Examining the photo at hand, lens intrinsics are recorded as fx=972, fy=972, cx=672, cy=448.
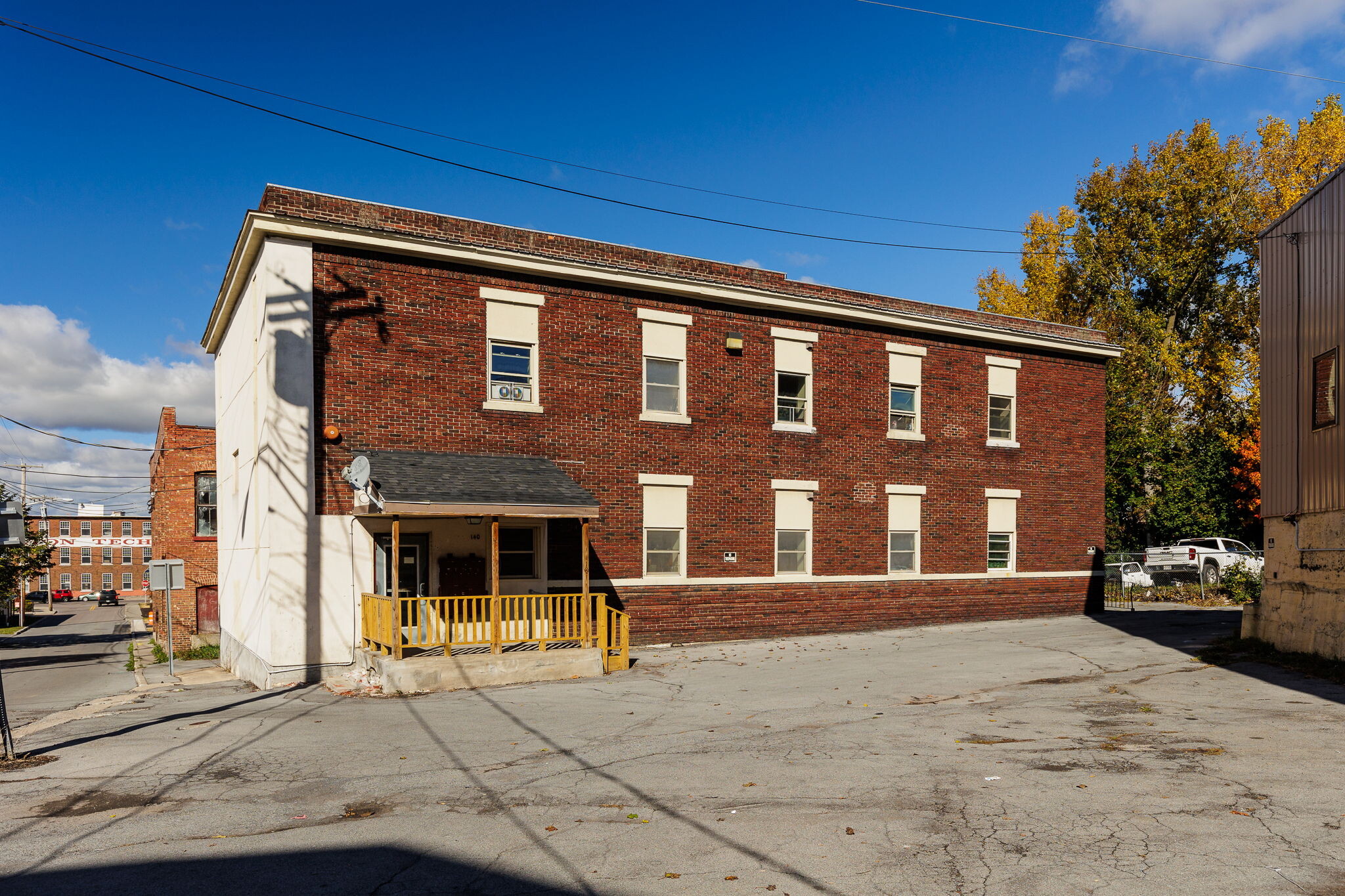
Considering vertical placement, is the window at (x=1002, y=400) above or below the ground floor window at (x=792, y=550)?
above

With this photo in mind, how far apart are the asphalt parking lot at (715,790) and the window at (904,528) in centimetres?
841

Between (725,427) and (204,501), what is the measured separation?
760 inches

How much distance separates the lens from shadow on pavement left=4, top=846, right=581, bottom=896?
21.1ft

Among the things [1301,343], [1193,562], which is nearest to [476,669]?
[1301,343]

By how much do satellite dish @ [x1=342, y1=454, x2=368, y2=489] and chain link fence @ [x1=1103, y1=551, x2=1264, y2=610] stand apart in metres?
22.4

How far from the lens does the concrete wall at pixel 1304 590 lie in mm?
15297

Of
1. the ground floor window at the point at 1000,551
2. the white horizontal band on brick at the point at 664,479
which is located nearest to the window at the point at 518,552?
the white horizontal band on brick at the point at 664,479

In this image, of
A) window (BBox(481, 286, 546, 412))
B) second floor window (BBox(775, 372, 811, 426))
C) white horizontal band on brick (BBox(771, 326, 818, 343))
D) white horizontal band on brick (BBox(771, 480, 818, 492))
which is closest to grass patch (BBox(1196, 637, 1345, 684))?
A: white horizontal band on brick (BBox(771, 480, 818, 492))

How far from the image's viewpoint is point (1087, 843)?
23.1 feet

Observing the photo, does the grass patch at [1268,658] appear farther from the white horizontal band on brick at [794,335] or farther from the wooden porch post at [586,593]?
the wooden porch post at [586,593]

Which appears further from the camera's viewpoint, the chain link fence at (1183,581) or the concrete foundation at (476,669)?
the chain link fence at (1183,581)

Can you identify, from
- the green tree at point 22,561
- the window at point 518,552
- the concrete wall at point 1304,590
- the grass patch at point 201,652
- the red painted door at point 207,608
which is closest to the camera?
the concrete wall at point 1304,590

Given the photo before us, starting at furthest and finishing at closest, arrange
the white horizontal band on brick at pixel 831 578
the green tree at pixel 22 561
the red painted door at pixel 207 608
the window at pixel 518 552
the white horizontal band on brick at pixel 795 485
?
the green tree at pixel 22 561, the red painted door at pixel 207 608, the white horizontal band on brick at pixel 795 485, the white horizontal band on brick at pixel 831 578, the window at pixel 518 552

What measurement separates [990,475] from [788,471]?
6219mm
